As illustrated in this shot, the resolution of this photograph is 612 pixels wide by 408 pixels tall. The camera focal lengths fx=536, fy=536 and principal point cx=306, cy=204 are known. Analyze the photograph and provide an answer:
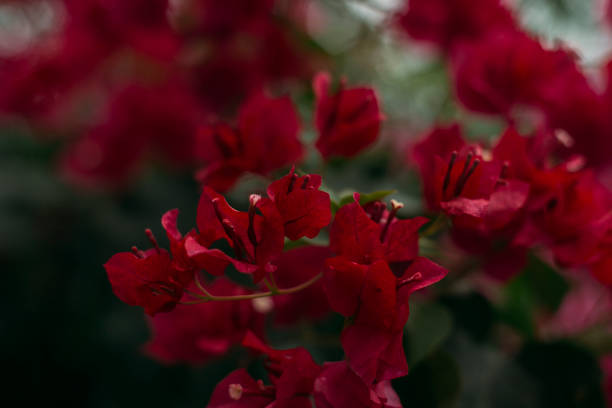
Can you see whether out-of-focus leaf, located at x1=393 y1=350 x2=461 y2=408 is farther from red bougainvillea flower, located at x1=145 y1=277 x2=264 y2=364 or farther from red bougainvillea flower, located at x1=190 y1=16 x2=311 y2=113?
red bougainvillea flower, located at x1=190 y1=16 x2=311 y2=113

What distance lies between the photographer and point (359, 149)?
0.36 meters

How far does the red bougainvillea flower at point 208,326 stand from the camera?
36 cm

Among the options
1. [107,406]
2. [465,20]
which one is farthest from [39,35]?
[465,20]

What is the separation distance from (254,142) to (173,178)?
480mm

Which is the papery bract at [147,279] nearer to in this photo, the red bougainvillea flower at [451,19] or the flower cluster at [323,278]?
the flower cluster at [323,278]

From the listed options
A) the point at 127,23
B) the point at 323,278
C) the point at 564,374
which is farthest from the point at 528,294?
the point at 127,23

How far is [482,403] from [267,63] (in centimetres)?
48

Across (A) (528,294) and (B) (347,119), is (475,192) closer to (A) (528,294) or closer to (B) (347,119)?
(B) (347,119)

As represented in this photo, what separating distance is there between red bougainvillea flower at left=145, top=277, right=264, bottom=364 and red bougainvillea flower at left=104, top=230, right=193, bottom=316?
92 mm

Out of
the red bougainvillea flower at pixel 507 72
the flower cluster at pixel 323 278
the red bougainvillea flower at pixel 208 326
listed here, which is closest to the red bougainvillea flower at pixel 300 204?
the flower cluster at pixel 323 278

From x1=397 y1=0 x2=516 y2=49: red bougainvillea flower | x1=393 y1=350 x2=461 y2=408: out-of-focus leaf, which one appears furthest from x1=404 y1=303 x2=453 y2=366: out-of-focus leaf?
x1=397 y1=0 x2=516 y2=49: red bougainvillea flower

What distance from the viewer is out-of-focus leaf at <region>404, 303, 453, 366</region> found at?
332 mm

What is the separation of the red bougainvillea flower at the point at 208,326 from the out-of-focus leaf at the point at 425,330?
0.34 feet

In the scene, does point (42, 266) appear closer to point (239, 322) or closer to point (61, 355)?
point (61, 355)
